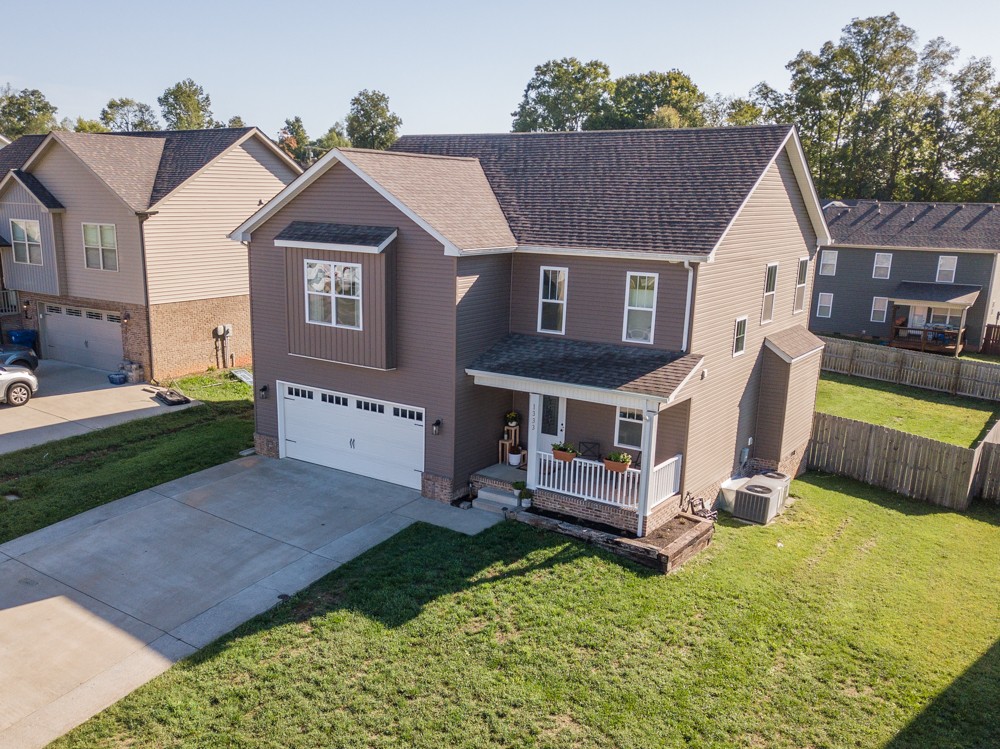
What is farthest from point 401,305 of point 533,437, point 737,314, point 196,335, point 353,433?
point 196,335

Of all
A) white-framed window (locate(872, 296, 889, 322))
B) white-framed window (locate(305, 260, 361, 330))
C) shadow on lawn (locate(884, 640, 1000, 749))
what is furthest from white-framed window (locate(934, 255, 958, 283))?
white-framed window (locate(305, 260, 361, 330))

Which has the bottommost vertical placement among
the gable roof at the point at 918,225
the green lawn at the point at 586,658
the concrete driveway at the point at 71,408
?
the green lawn at the point at 586,658

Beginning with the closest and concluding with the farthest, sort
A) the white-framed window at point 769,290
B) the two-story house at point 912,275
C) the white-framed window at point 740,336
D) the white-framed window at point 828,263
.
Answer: the white-framed window at point 740,336 < the white-framed window at point 769,290 < the two-story house at point 912,275 < the white-framed window at point 828,263

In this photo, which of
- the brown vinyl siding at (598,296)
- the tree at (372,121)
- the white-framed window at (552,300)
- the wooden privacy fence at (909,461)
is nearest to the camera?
Answer: the brown vinyl siding at (598,296)

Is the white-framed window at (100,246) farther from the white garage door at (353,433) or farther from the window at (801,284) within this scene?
the window at (801,284)

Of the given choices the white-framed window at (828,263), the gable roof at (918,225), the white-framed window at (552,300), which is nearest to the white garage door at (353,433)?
the white-framed window at (552,300)

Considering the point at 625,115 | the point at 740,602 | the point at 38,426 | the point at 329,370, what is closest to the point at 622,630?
the point at 740,602

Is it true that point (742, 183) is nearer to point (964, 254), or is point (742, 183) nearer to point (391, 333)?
point (391, 333)
